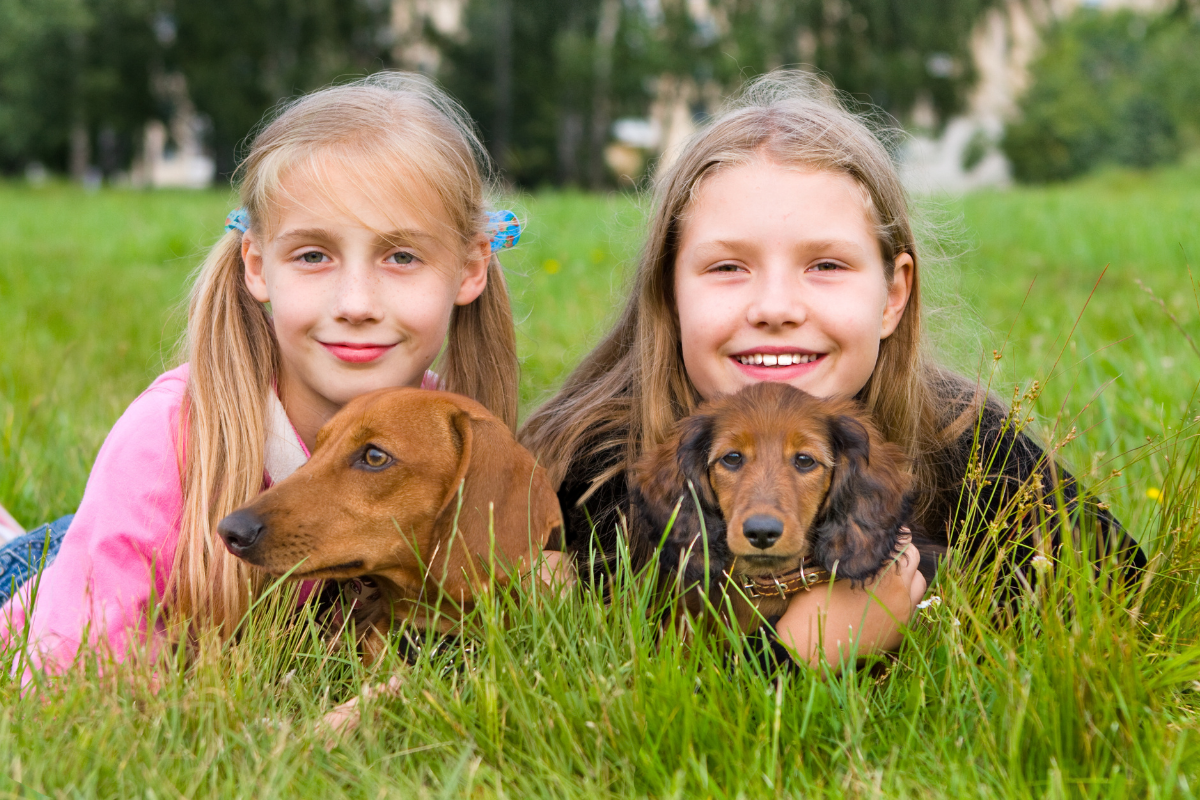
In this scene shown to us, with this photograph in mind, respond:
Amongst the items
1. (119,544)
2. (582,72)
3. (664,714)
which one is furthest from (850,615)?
(582,72)

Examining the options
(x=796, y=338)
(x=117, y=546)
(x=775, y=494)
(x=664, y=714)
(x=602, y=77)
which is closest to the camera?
(x=664, y=714)

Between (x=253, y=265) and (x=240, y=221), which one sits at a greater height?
(x=240, y=221)

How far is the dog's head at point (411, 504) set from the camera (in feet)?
7.89

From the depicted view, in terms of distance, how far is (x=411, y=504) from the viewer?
99.9 inches

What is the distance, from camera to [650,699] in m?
2.03

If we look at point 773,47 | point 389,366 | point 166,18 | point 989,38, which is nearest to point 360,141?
point 389,366

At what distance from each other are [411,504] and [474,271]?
3.62ft

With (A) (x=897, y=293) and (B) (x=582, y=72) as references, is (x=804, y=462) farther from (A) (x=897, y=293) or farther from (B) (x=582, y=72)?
(B) (x=582, y=72)

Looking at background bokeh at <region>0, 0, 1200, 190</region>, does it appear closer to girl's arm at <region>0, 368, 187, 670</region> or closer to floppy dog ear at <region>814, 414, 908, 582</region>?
floppy dog ear at <region>814, 414, 908, 582</region>

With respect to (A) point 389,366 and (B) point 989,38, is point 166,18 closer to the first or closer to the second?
(B) point 989,38

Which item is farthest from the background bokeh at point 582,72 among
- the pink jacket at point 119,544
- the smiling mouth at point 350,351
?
the pink jacket at point 119,544

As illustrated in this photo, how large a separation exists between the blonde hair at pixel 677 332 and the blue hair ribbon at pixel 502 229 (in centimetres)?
46

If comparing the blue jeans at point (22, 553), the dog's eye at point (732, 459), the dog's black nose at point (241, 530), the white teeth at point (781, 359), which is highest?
the white teeth at point (781, 359)

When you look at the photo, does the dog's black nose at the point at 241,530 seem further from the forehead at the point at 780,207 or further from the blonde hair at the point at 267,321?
the forehead at the point at 780,207
